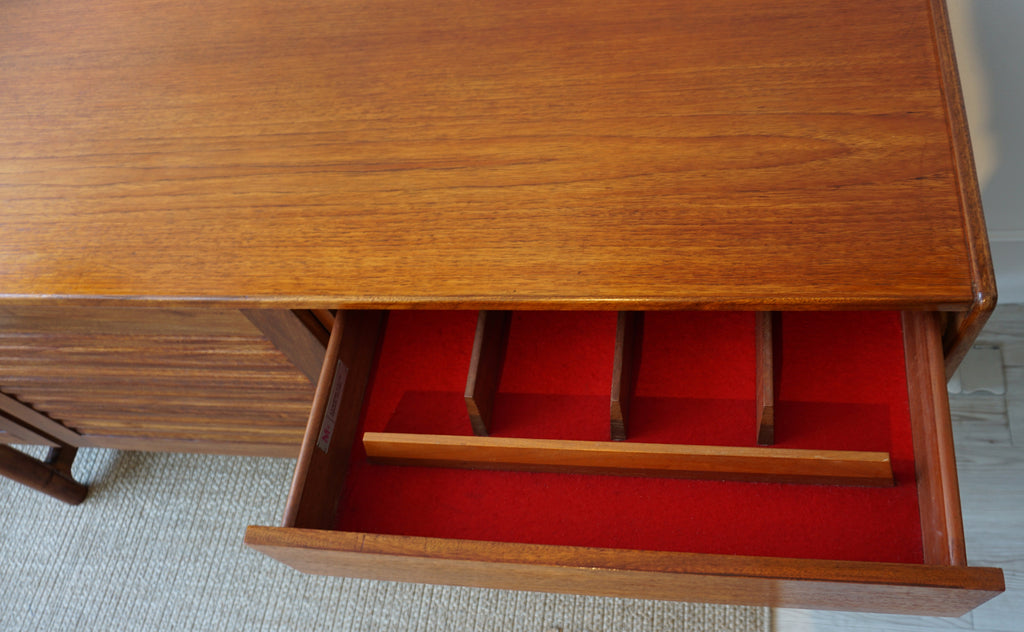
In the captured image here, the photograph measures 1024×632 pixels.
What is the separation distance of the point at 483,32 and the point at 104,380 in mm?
529

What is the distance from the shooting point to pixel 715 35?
650 millimetres

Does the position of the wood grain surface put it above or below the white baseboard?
below

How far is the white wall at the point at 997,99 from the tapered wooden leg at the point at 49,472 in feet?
4.07

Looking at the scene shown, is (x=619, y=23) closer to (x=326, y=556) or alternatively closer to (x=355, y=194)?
(x=355, y=194)

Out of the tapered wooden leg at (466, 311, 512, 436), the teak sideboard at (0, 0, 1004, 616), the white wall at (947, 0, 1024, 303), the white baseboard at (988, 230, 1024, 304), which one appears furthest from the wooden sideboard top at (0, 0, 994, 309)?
the white baseboard at (988, 230, 1024, 304)

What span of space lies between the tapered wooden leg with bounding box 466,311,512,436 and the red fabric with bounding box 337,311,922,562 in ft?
0.03

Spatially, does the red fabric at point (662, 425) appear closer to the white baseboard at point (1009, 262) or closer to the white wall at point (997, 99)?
the white wall at point (997, 99)

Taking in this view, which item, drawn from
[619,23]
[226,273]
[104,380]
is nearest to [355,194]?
[226,273]

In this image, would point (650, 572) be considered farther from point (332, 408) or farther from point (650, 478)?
point (332, 408)

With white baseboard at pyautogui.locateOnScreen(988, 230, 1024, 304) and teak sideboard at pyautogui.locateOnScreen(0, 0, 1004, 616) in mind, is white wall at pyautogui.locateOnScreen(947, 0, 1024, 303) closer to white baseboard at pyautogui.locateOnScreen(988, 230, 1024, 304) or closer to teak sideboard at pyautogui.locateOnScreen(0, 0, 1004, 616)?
white baseboard at pyautogui.locateOnScreen(988, 230, 1024, 304)

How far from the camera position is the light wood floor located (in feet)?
3.09

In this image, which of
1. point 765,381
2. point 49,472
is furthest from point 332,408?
point 49,472

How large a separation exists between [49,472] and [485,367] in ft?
2.61

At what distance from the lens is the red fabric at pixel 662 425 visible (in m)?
0.60
